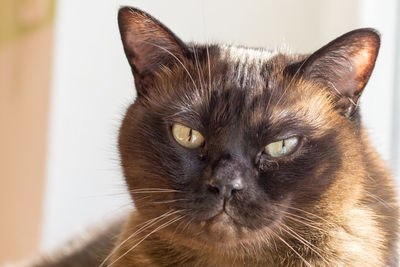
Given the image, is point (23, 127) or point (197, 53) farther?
point (23, 127)

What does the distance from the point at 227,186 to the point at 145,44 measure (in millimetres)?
358

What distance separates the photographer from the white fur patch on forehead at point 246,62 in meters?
1.02

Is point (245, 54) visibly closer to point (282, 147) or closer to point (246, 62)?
point (246, 62)

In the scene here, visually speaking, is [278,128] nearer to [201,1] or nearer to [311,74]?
[311,74]

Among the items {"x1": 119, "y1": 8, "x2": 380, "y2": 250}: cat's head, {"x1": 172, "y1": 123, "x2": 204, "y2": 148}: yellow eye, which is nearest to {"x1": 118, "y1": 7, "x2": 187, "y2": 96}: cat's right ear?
{"x1": 119, "y1": 8, "x2": 380, "y2": 250}: cat's head

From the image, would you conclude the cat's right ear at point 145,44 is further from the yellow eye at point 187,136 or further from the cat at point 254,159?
the yellow eye at point 187,136

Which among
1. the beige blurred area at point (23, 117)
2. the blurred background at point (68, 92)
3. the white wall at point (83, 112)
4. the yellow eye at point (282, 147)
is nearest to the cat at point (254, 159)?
the yellow eye at point (282, 147)

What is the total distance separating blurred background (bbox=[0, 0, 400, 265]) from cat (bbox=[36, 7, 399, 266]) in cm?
59

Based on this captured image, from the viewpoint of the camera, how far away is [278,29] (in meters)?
1.65

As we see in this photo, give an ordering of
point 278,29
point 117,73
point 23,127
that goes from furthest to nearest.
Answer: point 23,127 → point 117,73 → point 278,29

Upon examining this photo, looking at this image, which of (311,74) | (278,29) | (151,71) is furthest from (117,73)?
(311,74)

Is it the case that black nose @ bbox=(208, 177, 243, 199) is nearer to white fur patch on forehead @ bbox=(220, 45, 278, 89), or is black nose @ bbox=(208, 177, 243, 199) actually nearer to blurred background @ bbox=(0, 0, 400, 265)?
white fur patch on forehead @ bbox=(220, 45, 278, 89)

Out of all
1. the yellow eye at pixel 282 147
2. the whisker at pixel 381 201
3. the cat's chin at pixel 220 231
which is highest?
the yellow eye at pixel 282 147

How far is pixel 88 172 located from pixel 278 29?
0.89 m
